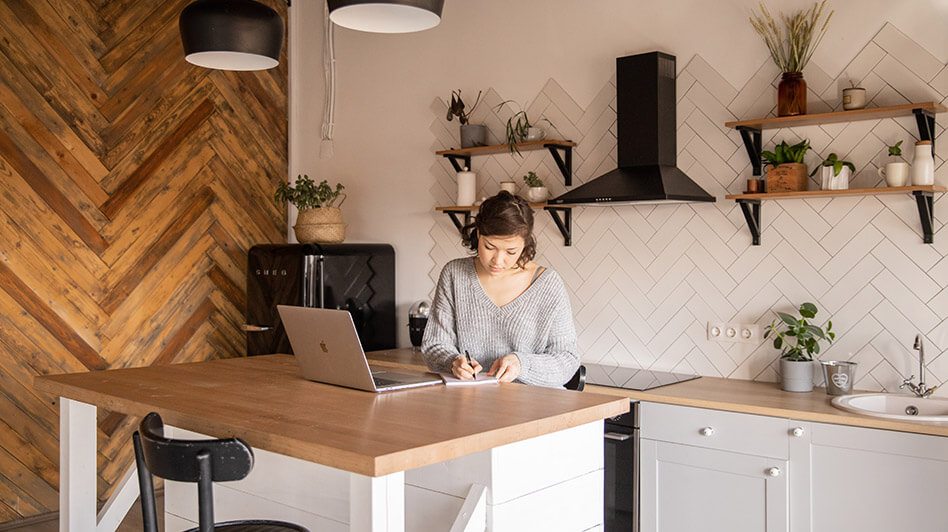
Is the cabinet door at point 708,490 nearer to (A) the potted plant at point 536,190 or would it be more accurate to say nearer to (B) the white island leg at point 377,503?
(A) the potted plant at point 536,190

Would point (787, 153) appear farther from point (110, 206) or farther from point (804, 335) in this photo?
point (110, 206)

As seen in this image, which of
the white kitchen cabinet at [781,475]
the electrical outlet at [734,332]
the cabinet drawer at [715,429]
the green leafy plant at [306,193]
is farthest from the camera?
the green leafy plant at [306,193]

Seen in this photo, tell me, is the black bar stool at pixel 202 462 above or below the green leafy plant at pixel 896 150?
below

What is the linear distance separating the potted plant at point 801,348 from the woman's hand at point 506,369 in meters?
1.20

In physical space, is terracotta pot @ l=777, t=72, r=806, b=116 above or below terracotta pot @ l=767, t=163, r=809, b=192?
above

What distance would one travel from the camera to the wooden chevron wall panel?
13.6ft

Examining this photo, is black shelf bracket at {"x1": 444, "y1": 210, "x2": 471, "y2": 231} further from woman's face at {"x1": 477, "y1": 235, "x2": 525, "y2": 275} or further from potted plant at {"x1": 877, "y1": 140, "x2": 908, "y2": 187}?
potted plant at {"x1": 877, "y1": 140, "x2": 908, "y2": 187}

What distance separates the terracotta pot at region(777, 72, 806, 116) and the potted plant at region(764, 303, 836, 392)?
2.44 feet

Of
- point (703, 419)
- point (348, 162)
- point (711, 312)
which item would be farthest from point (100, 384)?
point (348, 162)

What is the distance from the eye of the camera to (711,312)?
12.0 ft

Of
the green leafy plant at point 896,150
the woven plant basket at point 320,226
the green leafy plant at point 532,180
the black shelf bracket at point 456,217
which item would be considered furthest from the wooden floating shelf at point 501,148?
the green leafy plant at point 896,150

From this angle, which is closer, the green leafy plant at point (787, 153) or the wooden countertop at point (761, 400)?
the wooden countertop at point (761, 400)

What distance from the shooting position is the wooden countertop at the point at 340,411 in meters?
1.72

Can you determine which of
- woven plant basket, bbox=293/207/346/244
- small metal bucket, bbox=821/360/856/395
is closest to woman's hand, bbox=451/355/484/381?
small metal bucket, bbox=821/360/856/395
